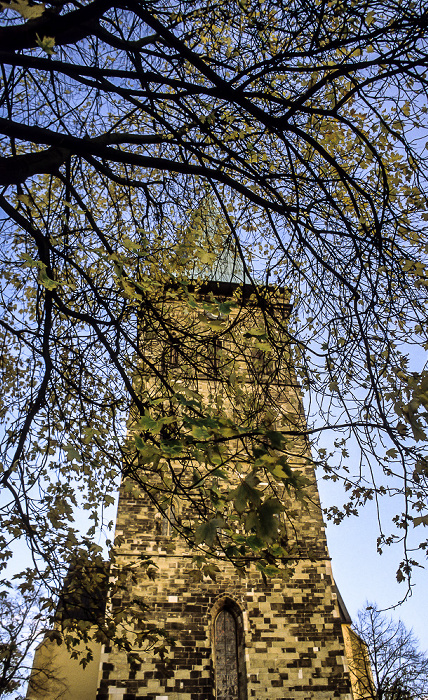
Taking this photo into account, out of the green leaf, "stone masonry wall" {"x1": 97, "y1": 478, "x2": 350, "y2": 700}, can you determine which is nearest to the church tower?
"stone masonry wall" {"x1": 97, "y1": 478, "x2": 350, "y2": 700}

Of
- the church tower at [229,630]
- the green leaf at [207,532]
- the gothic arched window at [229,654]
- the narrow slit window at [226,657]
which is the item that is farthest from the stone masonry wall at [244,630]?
the green leaf at [207,532]

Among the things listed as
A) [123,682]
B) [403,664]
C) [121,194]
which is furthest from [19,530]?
[403,664]

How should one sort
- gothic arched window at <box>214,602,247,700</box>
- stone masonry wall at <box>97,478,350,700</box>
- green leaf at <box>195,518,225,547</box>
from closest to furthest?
green leaf at <box>195,518,225,547</box>, stone masonry wall at <box>97,478,350,700</box>, gothic arched window at <box>214,602,247,700</box>

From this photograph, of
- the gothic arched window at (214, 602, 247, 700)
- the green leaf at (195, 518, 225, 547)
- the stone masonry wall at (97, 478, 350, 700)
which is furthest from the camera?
the gothic arched window at (214, 602, 247, 700)

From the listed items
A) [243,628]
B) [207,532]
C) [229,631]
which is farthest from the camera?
[229,631]

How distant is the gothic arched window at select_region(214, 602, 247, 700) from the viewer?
32.2 ft

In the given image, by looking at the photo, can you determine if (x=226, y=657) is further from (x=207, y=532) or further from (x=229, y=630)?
(x=207, y=532)

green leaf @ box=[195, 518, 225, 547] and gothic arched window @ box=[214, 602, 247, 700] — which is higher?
green leaf @ box=[195, 518, 225, 547]

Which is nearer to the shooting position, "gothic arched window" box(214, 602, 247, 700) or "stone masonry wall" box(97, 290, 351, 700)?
"stone masonry wall" box(97, 290, 351, 700)

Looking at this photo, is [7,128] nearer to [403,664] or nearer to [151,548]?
[151,548]

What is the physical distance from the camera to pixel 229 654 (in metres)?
10.3

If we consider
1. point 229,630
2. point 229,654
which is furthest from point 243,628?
point 229,654

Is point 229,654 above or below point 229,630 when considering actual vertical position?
below

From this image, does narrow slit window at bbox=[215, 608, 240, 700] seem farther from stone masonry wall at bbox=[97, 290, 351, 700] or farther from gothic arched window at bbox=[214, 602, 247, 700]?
stone masonry wall at bbox=[97, 290, 351, 700]
